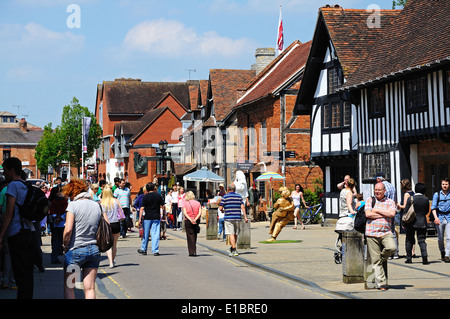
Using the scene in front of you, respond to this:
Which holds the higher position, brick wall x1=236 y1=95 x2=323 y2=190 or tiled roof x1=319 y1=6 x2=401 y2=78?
tiled roof x1=319 y1=6 x2=401 y2=78

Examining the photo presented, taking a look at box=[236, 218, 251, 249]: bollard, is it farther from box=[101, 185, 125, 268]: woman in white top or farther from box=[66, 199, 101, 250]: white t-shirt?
box=[66, 199, 101, 250]: white t-shirt

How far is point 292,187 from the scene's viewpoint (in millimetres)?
35781

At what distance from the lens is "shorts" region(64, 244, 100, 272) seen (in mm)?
8344

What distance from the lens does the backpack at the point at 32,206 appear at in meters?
9.01

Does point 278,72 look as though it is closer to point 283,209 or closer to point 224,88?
point 224,88

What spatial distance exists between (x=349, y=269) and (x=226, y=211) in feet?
20.1

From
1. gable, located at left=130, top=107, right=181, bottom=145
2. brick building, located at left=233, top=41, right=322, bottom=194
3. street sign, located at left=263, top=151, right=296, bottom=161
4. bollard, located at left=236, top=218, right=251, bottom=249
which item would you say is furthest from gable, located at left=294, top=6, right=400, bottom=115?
gable, located at left=130, top=107, right=181, bottom=145

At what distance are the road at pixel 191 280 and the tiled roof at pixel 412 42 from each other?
927cm

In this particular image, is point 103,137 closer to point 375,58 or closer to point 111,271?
point 375,58

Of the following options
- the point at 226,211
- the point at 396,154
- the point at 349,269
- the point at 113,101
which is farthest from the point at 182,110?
the point at 349,269

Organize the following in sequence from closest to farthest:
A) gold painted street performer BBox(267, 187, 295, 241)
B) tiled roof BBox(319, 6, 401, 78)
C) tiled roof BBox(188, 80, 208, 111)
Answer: gold painted street performer BBox(267, 187, 295, 241)
tiled roof BBox(319, 6, 401, 78)
tiled roof BBox(188, 80, 208, 111)

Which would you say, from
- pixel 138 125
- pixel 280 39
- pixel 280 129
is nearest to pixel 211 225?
pixel 280 129

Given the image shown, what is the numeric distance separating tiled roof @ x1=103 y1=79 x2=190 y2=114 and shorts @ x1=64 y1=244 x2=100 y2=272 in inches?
2926

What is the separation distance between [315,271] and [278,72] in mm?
29138
